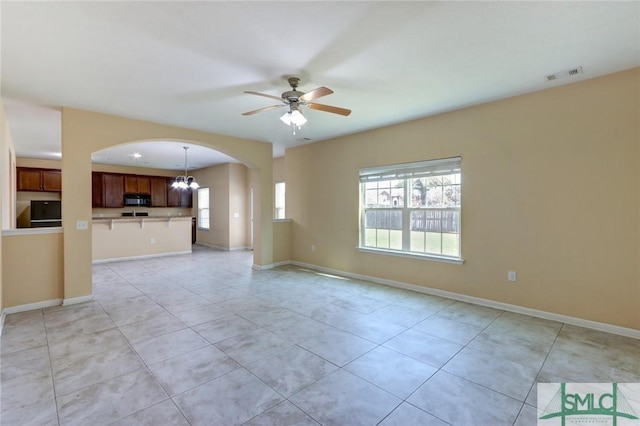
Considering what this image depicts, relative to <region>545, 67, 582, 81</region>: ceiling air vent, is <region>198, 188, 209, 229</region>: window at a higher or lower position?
lower

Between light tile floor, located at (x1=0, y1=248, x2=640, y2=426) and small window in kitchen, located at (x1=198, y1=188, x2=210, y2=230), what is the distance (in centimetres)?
575

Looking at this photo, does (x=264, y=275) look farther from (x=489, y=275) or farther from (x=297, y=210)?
(x=489, y=275)

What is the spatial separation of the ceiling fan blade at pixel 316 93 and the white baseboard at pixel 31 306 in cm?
419

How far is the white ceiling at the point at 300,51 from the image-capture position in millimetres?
2070

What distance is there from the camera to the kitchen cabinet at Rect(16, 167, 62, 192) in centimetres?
763

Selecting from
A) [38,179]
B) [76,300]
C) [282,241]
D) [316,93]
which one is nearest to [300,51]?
[316,93]

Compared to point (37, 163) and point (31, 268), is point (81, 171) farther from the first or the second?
point (37, 163)

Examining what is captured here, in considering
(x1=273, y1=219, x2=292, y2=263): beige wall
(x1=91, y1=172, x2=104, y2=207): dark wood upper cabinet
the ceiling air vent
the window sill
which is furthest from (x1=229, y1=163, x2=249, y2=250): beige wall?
the ceiling air vent

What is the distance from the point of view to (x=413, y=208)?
15.1 ft

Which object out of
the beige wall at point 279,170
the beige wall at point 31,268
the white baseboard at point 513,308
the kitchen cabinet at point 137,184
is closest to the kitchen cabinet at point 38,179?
the kitchen cabinet at point 137,184

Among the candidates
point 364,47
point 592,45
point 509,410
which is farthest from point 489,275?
point 364,47

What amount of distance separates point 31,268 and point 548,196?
6415mm

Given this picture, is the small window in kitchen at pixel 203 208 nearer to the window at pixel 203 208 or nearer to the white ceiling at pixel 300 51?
the window at pixel 203 208

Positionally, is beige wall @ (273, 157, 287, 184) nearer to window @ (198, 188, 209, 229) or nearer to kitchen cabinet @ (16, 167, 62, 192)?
window @ (198, 188, 209, 229)
